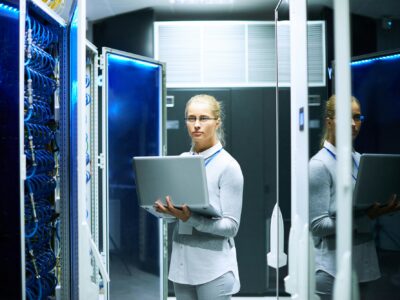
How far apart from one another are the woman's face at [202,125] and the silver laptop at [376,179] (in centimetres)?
101

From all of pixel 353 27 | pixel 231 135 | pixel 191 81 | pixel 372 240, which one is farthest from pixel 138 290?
pixel 353 27

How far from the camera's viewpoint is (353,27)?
1513 millimetres

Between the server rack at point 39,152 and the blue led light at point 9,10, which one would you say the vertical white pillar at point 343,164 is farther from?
the blue led light at point 9,10

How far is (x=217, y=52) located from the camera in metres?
4.79

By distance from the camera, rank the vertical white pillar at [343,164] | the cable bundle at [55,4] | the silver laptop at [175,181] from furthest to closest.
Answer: the cable bundle at [55,4] < the silver laptop at [175,181] < the vertical white pillar at [343,164]

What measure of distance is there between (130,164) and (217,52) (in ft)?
5.52

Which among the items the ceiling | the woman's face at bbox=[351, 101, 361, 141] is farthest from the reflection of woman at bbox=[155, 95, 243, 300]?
the ceiling

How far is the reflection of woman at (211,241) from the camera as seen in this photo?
6.77ft

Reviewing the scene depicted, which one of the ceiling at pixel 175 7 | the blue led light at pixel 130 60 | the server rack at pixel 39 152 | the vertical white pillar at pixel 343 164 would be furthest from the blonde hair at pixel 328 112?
the ceiling at pixel 175 7

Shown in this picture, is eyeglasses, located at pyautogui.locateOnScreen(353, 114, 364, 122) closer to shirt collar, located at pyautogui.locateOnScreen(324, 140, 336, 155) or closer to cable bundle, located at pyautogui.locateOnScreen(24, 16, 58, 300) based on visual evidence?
shirt collar, located at pyautogui.locateOnScreen(324, 140, 336, 155)

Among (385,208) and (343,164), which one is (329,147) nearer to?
(385,208)

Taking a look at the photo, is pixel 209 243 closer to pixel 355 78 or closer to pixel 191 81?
pixel 355 78

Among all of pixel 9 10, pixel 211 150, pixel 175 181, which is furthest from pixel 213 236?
pixel 9 10

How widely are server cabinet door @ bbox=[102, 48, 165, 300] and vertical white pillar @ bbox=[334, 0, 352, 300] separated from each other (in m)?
2.76
